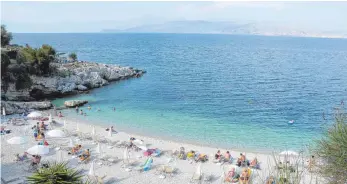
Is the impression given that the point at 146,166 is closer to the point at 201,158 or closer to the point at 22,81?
the point at 201,158

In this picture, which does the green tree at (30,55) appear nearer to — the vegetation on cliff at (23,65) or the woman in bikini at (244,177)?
the vegetation on cliff at (23,65)

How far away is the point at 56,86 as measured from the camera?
4816 cm

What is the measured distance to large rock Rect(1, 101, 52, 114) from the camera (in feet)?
115

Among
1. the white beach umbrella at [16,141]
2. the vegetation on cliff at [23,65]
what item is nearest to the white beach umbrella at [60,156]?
the white beach umbrella at [16,141]

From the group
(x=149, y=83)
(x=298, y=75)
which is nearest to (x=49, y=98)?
(x=149, y=83)

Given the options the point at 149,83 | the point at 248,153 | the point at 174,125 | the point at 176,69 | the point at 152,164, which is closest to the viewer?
the point at 152,164

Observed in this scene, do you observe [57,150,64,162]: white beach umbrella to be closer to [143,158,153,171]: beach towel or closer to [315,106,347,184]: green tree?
[143,158,153,171]: beach towel

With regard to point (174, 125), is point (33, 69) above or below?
above

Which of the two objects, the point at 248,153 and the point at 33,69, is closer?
the point at 248,153

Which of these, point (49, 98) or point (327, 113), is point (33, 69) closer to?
point (49, 98)

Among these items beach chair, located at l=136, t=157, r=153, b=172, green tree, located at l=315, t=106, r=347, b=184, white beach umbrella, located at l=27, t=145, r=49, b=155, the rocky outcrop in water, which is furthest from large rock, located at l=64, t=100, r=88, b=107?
green tree, located at l=315, t=106, r=347, b=184

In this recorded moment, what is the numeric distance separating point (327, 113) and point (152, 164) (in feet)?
85.7

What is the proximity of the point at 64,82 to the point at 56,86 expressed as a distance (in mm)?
1843

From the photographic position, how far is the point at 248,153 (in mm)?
26906
